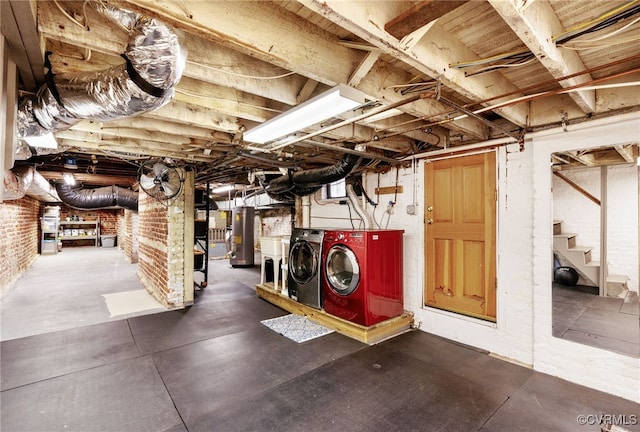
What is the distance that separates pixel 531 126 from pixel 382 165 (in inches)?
68.2

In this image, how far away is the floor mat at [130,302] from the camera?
13.9 ft

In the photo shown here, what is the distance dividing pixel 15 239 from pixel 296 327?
257 inches

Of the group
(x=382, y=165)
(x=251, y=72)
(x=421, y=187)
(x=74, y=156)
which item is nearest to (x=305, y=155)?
(x=382, y=165)

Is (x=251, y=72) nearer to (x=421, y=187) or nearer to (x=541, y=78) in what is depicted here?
(x=541, y=78)

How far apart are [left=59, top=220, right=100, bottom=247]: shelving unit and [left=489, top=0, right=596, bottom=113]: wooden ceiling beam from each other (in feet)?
51.3

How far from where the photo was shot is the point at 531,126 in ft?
8.66

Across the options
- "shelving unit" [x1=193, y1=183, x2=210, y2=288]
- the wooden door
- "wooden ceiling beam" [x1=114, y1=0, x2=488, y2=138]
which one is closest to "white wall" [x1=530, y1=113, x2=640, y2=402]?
the wooden door

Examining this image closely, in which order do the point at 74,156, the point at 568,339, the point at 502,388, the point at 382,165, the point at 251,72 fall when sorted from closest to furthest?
the point at 251,72, the point at 502,388, the point at 568,339, the point at 382,165, the point at 74,156

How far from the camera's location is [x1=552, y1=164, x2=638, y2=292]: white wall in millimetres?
3852

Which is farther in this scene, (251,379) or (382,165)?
(382,165)

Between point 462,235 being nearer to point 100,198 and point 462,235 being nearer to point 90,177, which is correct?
point 90,177

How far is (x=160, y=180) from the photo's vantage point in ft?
13.6

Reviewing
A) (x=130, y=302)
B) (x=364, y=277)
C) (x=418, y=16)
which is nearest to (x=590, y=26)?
(x=418, y=16)

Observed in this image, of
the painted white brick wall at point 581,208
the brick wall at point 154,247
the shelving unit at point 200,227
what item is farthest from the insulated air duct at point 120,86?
the painted white brick wall at point 581,208
